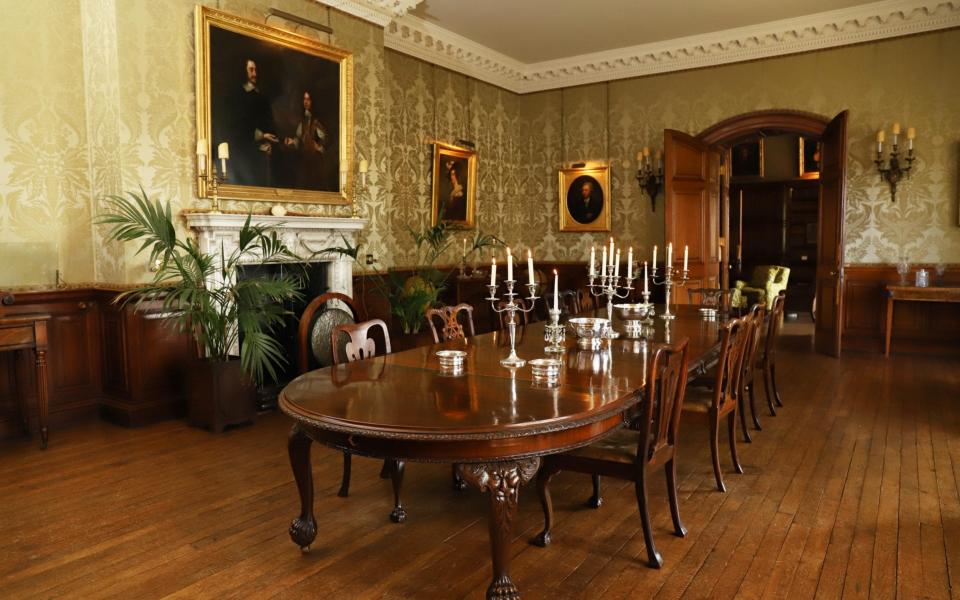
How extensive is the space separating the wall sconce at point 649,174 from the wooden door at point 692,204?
395 millimetres

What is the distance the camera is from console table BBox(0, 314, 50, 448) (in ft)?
13.9

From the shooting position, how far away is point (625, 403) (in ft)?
8.48

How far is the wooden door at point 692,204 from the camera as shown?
8016mm

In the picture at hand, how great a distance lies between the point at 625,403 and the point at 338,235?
4.03 meters

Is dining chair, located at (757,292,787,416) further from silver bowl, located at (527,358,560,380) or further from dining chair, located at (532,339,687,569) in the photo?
silver bowl, located at (527,358,560,380)

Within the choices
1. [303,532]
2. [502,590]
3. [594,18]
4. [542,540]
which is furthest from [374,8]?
[502,590]

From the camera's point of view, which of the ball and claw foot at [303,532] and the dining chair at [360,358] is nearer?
the ball and claw foot at [303,532]

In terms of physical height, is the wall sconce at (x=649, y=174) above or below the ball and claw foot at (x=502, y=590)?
above

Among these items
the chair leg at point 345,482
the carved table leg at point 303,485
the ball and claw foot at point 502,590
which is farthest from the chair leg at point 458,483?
the ball and claw foot at point 502,590

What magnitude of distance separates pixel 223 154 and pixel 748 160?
1051cm

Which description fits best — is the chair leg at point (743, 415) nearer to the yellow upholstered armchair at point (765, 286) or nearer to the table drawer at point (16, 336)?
the table drawer at point (16, 336)

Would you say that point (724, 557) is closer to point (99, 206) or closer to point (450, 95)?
point (99, 206)

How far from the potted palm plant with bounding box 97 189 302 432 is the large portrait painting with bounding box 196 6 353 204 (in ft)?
1.78

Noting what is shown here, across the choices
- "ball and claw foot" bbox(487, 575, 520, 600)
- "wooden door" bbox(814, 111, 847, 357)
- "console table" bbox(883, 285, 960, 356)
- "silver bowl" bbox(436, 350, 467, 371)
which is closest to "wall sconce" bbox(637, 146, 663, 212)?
"wooden door" bbox(814, 111, 847, 357)
